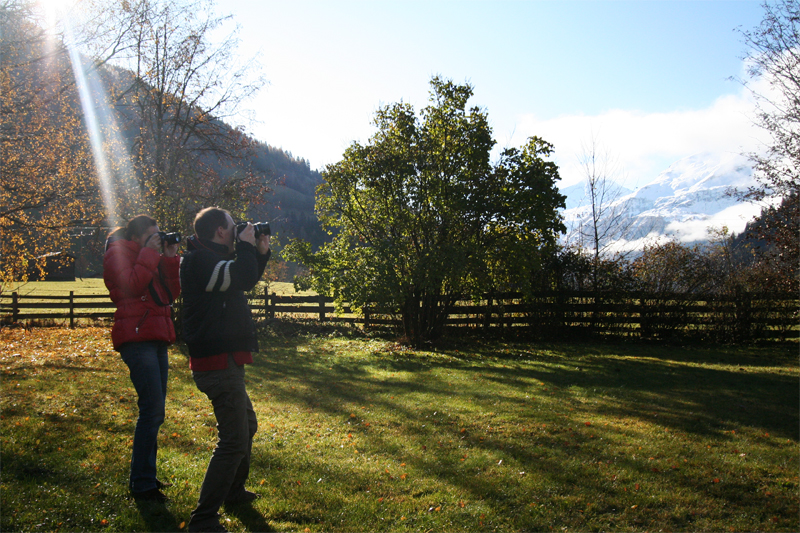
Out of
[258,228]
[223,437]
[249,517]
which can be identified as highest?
[258,228]

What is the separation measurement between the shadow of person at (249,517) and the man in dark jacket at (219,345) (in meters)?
0.25

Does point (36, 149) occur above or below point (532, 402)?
above

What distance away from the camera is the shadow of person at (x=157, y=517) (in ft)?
10.6

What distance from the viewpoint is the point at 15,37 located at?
10406mm

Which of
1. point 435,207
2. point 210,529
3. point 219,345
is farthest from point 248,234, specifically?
point 435,207

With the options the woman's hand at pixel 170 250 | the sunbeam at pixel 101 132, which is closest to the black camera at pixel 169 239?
the woman's hand at pixel 170 250

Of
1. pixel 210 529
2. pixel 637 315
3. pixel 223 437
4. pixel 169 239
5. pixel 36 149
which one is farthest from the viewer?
pixel 637 315

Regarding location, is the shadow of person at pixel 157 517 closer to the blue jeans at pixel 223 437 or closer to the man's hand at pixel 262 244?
the blue jeans at pixel 223 437

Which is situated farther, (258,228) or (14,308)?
(14,308)

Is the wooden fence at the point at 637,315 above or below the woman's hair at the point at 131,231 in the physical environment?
below

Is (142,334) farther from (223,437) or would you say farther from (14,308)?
(14,308)

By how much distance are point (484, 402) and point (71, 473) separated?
5280 mm

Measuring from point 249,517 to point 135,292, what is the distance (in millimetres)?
1844

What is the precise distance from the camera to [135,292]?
3598mm
